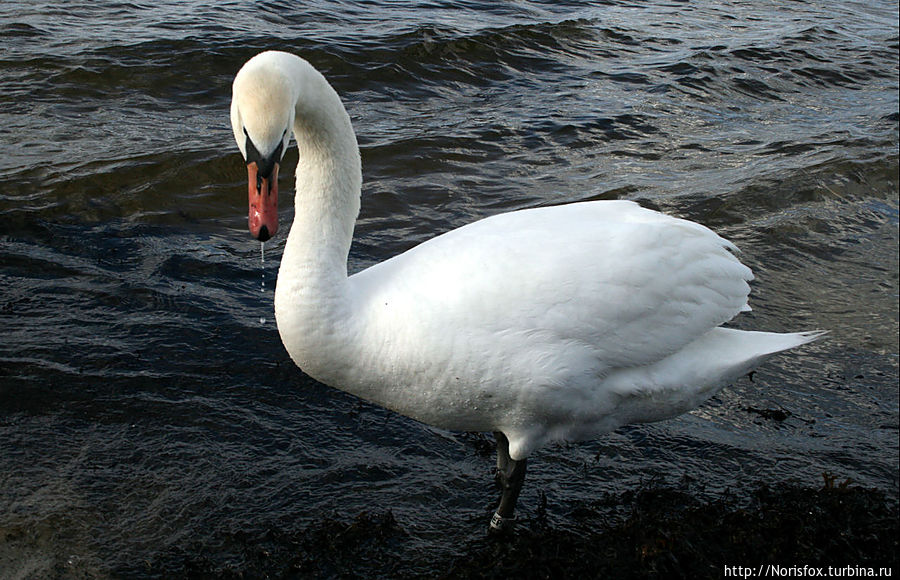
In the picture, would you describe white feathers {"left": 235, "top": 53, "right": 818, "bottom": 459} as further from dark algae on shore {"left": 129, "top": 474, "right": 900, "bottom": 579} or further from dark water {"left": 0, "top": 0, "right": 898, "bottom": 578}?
dark water {"left": 0, "top": 0, "right": 898, "bottom": 578}

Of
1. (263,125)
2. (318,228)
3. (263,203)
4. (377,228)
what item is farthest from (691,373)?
(377,228)

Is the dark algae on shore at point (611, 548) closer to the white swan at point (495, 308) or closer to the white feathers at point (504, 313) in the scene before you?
the white swan at point (495, 308)

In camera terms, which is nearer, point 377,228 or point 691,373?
point 691,373

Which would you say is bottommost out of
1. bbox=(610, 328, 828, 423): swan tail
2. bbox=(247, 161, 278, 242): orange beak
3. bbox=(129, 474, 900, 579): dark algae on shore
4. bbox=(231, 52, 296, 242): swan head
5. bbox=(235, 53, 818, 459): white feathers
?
bbox=(129, 474, 900, 579): dark algae on shore

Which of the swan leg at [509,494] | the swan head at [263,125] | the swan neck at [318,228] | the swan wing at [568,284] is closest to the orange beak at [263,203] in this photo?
the swan head at [263,125]

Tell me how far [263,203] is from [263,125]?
1.01ft

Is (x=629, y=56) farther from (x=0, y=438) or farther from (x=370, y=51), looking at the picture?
(x=0, y=438)

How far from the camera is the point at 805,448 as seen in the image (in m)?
4.99

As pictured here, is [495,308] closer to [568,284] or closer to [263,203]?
[568,284]

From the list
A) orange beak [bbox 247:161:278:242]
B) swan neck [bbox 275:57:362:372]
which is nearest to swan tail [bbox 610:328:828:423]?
swan neck [bbox 275:57:362:372]

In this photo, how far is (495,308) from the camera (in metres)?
3.72

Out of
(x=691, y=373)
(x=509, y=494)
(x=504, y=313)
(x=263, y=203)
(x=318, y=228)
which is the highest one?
(x=263, y=203)

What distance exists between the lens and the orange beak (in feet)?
11.3

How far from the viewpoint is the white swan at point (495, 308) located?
146 inches
